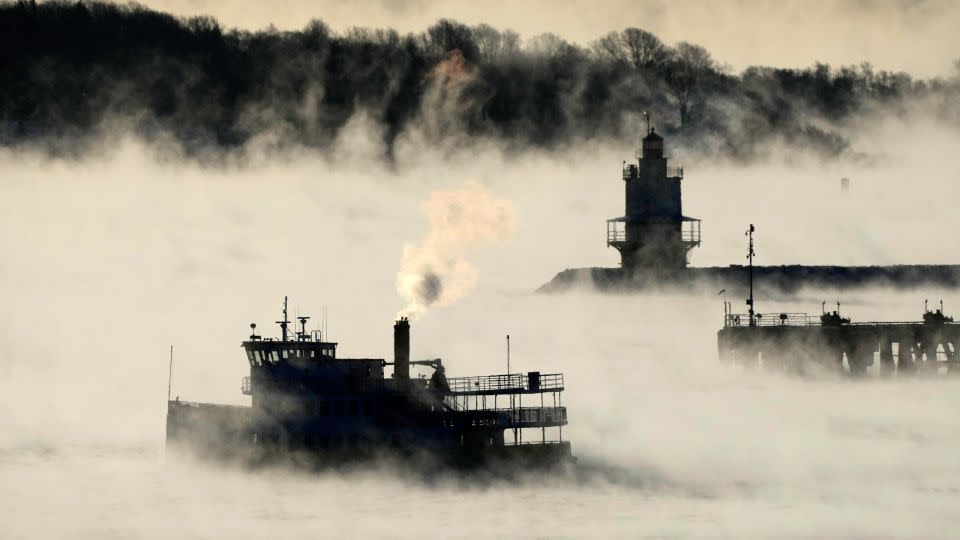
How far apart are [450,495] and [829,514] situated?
1857 cm

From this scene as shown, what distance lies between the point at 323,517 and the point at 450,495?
9490 millimetres

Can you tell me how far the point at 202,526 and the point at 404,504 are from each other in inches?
420

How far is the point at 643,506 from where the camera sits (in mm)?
198750

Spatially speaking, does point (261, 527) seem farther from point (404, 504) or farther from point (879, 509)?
point (879, 509)

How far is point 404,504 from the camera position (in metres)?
197

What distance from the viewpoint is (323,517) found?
632 ft

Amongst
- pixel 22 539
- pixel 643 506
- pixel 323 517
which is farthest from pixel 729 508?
pixel 22 539

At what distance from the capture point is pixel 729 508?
199m

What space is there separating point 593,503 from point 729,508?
6636mm

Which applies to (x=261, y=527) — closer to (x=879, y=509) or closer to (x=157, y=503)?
(x=157, y=503)

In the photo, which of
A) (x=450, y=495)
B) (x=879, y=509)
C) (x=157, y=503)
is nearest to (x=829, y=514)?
(x=879, y=509)

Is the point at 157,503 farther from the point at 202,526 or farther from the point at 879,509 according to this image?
the point at 879,509

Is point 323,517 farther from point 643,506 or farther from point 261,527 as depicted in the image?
point 643,506

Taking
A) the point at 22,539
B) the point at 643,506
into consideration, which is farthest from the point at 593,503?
the point at 22,539
